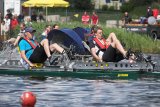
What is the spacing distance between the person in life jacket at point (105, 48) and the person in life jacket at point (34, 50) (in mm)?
1023

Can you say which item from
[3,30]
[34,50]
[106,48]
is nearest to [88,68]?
[106,48]

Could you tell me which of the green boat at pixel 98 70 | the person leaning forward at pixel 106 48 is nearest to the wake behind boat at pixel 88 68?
the green boat at pixel 98 70

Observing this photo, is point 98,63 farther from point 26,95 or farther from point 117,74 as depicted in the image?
point 26,95

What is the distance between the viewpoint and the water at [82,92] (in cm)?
1883

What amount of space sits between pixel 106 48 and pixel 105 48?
14 cm

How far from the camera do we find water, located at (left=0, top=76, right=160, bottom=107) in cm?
1883

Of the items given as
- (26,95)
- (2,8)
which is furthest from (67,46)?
(2,8)

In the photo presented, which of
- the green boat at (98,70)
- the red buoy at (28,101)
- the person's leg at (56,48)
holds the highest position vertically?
the red buoy at (28,101)

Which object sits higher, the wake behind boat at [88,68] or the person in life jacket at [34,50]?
the person in life jacket at [34,50]

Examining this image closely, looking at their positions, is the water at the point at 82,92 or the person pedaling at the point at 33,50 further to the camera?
the person pedaling at the point at 33,50

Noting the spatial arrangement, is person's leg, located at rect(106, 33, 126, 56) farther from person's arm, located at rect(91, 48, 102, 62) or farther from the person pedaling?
the person pedaling

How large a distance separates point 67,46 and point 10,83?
15.0 ft

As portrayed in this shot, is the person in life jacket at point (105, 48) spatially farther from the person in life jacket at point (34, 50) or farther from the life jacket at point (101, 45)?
the person in life jacket at point (34, 50)

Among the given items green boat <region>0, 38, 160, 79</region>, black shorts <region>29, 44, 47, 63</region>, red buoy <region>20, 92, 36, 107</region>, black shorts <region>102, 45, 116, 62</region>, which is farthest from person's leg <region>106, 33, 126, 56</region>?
red buoy <region>20, 92, 36, 107</region>
